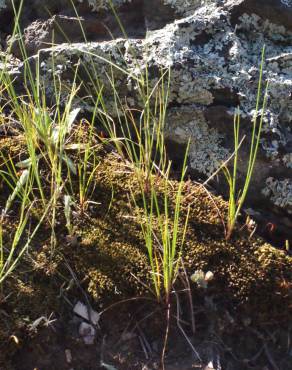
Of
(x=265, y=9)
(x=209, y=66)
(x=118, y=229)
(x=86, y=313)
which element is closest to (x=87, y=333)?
(x=86, y=313)

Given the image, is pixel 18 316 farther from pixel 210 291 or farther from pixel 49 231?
pixel 210 291

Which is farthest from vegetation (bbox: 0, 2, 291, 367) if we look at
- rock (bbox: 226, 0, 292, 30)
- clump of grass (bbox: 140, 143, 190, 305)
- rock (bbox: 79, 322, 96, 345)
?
rock (bbox: 226, 0, 292, 30)

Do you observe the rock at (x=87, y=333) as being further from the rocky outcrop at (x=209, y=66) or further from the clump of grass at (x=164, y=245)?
the rocky outcrop at (x=209, y=66)

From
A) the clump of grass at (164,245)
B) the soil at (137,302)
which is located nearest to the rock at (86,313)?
the soil at (137,302)

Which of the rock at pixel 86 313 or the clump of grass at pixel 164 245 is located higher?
the clump of grass at pixel 164 245

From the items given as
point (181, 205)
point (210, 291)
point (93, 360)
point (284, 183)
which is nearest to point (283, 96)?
point (284, 183)
